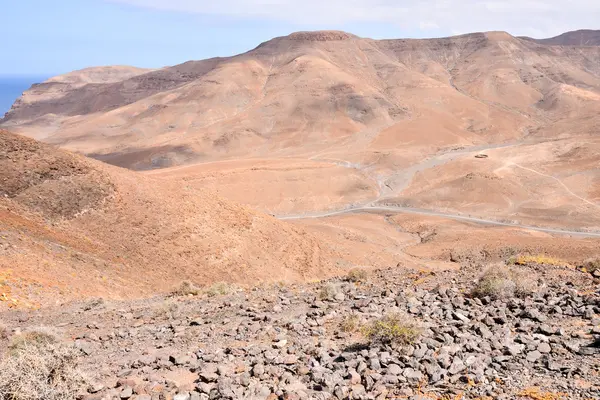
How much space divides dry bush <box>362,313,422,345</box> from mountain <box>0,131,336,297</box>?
1099 centimetres

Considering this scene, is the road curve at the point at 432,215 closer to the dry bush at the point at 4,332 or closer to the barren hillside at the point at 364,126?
the barren hillside at the point at 364,126

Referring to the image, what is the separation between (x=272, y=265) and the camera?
2339 centimetres

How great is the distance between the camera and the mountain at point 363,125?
194ft

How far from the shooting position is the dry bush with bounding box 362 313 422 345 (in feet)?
25.1

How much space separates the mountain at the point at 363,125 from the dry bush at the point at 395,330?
145 ft

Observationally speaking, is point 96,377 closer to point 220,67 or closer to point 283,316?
point 283,316

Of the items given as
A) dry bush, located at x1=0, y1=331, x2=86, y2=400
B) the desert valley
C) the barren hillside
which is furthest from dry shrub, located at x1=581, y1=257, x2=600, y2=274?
the barren hillside

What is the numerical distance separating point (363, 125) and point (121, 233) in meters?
87.6

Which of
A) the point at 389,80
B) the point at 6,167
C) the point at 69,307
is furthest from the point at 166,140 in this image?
the point at 69,307

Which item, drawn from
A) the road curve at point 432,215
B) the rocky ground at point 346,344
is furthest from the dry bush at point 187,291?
the road curve at point 432,215

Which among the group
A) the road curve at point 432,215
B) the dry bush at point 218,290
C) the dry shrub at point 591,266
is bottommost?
the road curve at point 432,215

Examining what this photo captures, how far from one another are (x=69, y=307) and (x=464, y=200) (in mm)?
51124

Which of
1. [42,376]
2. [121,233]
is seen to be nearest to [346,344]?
[42,376]

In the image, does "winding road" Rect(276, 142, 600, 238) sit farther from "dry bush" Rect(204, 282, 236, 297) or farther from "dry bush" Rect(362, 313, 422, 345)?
"dry bush" Rect(362, 313, 422, 345)
